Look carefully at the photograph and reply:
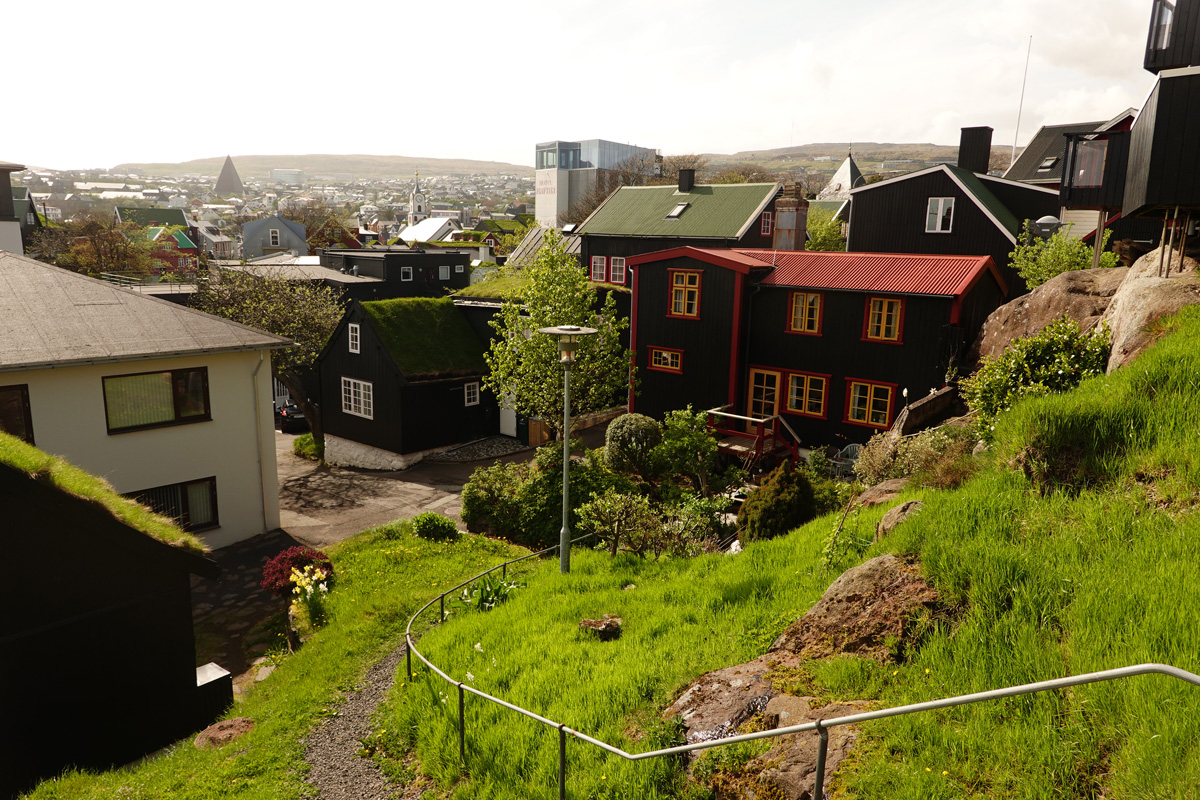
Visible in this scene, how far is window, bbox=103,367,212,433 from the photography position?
735 inches

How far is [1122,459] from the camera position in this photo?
8172 millimetres

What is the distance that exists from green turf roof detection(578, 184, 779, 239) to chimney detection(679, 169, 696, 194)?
1.01 feet

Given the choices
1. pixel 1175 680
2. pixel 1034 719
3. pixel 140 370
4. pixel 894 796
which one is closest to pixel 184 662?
pixel 140 370

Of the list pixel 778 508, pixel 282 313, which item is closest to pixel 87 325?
pixel 282 313

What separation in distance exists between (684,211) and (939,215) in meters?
15.1

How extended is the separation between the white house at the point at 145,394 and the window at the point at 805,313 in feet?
52.3

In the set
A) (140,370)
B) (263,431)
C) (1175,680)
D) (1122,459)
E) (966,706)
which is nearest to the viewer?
(1175,680)

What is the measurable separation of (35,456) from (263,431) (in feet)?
37.5

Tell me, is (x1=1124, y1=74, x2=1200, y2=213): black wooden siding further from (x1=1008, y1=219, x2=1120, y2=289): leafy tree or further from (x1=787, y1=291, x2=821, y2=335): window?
(x1=1008, y1=219, x2=1120, y2=289): leafy tree

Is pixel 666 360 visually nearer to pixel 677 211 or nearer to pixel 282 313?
pixel 282 313

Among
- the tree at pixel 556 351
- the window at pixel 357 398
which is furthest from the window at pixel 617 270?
the window at pixel 357 398

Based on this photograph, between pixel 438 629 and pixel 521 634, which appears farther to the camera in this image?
pixel 438 629

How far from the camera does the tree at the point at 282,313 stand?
1209 inches

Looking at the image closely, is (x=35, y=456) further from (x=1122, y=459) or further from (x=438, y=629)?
(x=1122, y=459)
